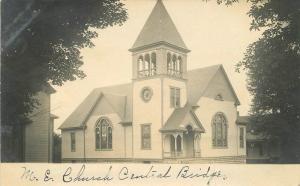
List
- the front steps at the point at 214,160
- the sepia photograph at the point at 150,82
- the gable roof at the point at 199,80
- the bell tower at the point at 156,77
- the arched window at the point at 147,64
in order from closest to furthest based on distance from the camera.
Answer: the front steps at the point at 214,160
the sepia photograph at the point at 150,82
the gable roof at the point at 199,80
the bell tower at the point at 156,77
the arched window at the point at 147,64

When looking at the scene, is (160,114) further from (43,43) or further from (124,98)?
(43,43)

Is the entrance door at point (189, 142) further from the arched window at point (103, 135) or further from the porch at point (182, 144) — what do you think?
the arched window at point (103, 135)

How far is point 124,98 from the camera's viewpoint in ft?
18.1

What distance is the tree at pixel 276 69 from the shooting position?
4.78 metres

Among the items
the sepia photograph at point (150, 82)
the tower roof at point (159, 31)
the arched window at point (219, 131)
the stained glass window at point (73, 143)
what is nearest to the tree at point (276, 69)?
the sepia photograph at point (150, 82)

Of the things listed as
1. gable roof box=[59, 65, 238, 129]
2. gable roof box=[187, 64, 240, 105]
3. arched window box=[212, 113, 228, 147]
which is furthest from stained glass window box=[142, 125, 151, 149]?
arched window box=[212, 113, 228, 147]

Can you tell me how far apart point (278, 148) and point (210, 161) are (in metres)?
0.79

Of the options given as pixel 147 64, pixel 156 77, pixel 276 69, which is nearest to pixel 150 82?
pixel 156 77

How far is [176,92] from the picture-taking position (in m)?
5.42

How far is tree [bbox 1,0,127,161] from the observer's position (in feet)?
16.8

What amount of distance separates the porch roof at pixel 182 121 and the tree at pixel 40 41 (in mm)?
1250

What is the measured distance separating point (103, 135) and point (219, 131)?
4.68 ft

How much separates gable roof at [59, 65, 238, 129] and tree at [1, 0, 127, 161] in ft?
1.17

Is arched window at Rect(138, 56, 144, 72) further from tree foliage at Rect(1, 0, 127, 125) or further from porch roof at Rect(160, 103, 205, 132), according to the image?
porch roof at Rect(160, 103, 205, 132)
